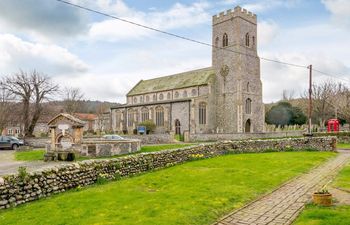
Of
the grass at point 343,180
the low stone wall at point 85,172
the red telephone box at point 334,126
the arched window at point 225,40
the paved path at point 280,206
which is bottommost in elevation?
the paved path at point 280,206

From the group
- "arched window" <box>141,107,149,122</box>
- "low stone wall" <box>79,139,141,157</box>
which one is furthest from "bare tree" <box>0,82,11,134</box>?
"low stone wall" <box>79,139,141,157</box>

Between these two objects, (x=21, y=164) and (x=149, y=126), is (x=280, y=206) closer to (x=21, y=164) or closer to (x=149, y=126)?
(x=21, y=164)

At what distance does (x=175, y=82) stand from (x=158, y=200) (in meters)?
55.4

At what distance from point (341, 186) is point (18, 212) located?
36.0 feet

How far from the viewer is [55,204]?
33.0 feet

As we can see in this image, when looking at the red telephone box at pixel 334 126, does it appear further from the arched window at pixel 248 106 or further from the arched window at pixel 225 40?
the arched window at pixel 225 40

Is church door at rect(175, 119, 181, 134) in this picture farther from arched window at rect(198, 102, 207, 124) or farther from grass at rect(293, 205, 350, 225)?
grass at rect(293, 205, 350, 225)

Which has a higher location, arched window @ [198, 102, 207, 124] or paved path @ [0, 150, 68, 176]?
arched window @ [198, 102, 207, 124]

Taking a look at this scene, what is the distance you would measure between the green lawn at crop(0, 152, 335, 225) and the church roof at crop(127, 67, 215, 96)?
42.4 m

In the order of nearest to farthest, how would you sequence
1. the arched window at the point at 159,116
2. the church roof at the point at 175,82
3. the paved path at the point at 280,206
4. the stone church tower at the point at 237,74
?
the paved path at the point at 280,206 < the stone church tower at the point at 237,74 < the church roof at the point at 175,82 < the arched window at the point at 159,116

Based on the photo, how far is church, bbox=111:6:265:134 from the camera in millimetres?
53125

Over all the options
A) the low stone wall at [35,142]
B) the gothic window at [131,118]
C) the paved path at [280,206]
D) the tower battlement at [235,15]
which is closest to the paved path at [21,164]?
the paved path at [280,206]

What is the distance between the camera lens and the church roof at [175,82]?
2295 inches

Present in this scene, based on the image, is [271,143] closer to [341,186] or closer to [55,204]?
[341,186]
